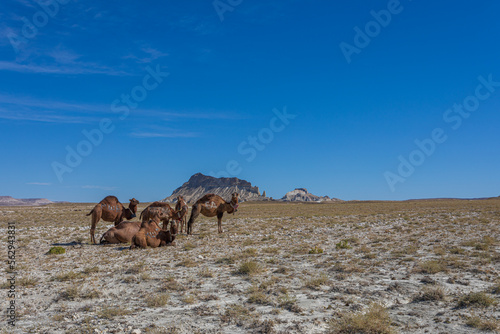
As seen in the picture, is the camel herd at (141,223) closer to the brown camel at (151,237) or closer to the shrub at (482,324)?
the brown camel at (151,237)

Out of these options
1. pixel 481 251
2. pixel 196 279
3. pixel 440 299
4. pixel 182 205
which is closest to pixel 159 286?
pixel 196 279

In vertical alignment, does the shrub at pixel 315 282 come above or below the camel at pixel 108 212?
below

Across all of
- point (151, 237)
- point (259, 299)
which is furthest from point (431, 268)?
point (151, 237)

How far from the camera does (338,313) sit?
287 inches

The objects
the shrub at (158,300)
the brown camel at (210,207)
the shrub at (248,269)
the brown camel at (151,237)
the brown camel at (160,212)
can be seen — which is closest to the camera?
the shrub at (158,300)

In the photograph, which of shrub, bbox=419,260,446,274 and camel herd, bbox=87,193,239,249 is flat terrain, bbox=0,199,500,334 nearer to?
shrub, bbox=419,260,446,274

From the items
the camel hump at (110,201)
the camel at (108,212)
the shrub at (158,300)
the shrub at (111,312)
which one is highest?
the camel hump at (110,201)

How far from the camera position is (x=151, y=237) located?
50.5ft

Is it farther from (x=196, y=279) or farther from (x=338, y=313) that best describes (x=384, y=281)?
(x=196, y=279)

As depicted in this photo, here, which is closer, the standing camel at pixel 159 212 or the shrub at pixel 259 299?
the shrub at pixel 259 299

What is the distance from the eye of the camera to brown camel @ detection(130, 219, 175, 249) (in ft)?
49.3

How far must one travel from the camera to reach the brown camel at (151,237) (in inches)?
592

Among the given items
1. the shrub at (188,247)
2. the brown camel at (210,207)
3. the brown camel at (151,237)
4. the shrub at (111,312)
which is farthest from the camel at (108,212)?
the shrub at (111,312)

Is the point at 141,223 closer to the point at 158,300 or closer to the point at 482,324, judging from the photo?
the point at 158,300
